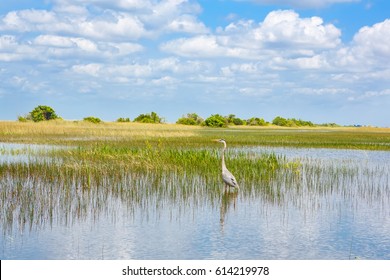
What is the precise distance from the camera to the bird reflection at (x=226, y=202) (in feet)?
36.2

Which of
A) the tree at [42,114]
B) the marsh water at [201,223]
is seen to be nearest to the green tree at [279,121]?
the tree at [42,114]

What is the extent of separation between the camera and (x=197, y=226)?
33.3 ft

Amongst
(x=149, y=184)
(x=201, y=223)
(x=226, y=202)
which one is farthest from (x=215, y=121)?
(x=201, y=223)

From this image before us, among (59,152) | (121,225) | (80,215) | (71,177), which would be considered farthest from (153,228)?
(59,152)

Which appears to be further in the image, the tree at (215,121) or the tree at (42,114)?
the tree at (215,121)

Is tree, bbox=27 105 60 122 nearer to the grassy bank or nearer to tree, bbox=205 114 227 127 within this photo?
the grassy bank

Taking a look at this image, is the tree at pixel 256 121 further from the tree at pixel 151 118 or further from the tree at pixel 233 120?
the tree at pixel 151 118

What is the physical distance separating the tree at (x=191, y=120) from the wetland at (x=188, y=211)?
6269 centimetres

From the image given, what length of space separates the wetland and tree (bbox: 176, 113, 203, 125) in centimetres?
6269

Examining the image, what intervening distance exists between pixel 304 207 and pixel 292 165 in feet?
21.2

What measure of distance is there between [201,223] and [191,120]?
234 feet

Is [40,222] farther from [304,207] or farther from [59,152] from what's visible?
[59,152]

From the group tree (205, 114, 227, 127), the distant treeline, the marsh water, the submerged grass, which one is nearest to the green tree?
the distant treeline

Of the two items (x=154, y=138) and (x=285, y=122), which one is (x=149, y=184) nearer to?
(x=154, y=138)
